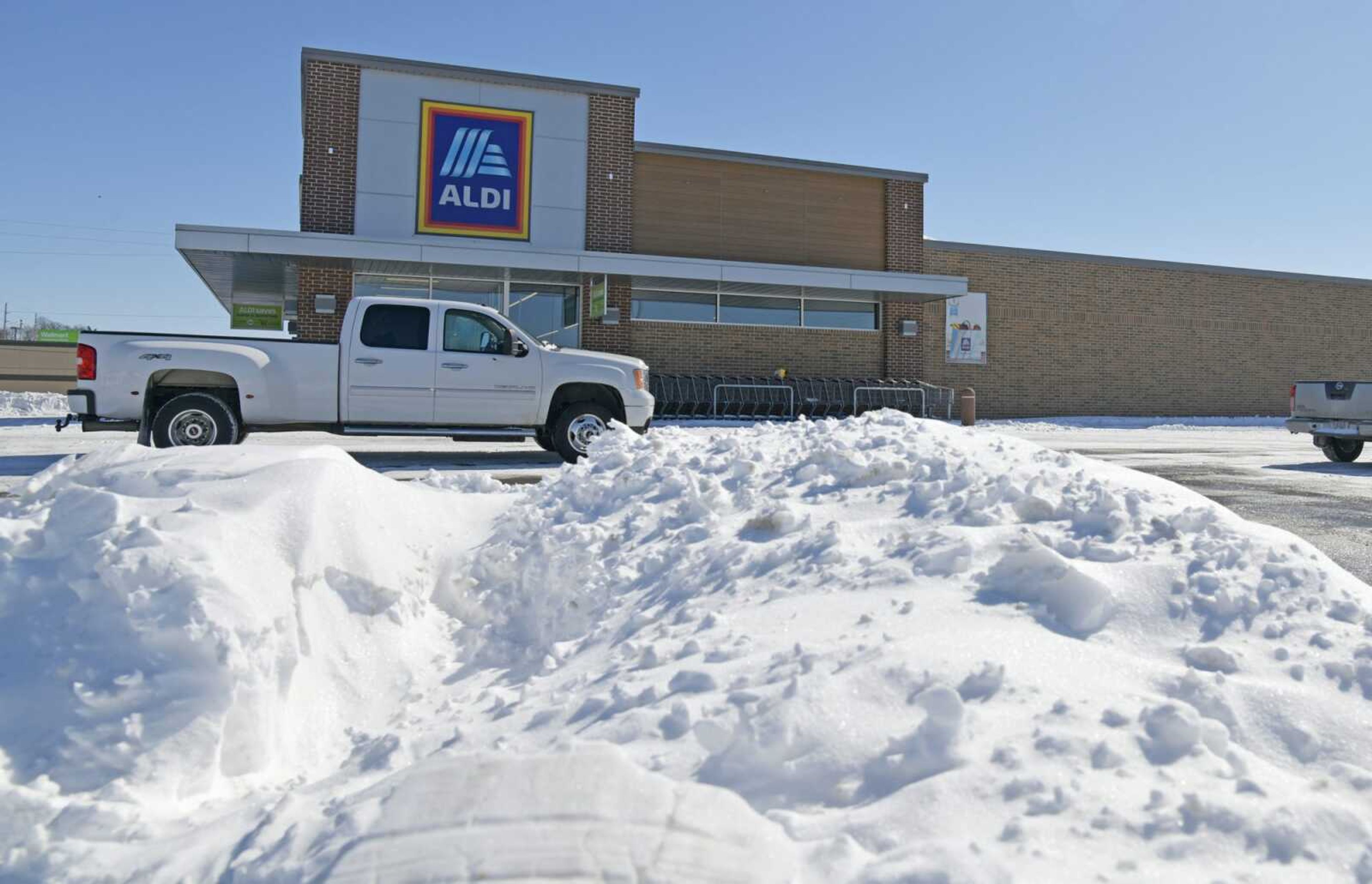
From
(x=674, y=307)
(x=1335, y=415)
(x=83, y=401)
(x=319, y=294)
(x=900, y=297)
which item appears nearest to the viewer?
(x=83, y=401)

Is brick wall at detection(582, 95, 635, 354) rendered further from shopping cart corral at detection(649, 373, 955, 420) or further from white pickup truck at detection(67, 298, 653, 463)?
white pickup truck at detection(67, 298, 653, 463)

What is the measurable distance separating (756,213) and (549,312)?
5701 mm

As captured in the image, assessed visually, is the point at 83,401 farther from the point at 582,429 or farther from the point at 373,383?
the point at 582,429

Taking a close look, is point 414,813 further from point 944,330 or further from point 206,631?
point 944,330

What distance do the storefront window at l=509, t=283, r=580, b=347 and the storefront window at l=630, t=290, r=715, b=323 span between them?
55.1 inches

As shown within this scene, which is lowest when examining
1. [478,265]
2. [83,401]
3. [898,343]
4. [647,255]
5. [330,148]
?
[83,401]

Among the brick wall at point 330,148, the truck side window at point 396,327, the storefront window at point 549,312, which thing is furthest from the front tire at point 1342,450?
the brick wall at point 330,148

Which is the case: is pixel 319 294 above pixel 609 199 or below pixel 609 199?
below

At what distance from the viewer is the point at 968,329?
26219 mm

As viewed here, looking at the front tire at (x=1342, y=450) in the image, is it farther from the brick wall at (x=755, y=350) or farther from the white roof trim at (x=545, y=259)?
the brick wall at (x=755, y=350)

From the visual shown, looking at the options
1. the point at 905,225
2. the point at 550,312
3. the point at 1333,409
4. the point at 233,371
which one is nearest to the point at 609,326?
the point at 550,312

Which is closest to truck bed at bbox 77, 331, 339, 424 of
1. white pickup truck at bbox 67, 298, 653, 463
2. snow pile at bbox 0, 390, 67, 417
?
white pickup truck at bbox 67, 298, 653, 463

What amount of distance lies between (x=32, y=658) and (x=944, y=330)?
2514 cm

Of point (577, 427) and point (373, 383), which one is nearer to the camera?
point (373, 383)
